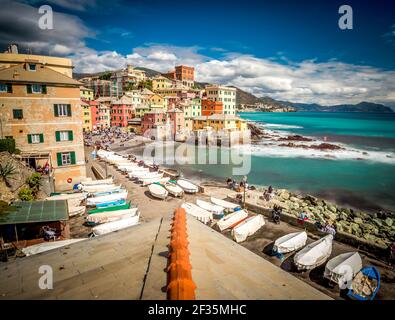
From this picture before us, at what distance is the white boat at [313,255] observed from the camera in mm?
12914

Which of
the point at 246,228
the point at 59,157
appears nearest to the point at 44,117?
the point at 59,157

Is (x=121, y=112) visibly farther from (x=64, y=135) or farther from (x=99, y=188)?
(x=99, y=188)

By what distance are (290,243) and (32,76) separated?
25.9 meters

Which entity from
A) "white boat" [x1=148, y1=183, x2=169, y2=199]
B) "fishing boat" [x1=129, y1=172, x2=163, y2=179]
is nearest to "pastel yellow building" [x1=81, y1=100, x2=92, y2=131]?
"fishing boat" [x1=129, y1=172, x2=163, y2=179]

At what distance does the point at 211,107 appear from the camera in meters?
96.2

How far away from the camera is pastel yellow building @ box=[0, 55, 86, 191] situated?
69.4 ft

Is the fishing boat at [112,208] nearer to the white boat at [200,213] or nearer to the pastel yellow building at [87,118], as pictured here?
the white boat at [200,213]

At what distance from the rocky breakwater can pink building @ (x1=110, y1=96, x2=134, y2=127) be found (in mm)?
73397

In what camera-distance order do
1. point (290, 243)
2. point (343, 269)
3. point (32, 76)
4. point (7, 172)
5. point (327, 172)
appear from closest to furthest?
point (343, 269) < point (290, 243) < point (7, 172) < point (32, 76) < point (327, 172)

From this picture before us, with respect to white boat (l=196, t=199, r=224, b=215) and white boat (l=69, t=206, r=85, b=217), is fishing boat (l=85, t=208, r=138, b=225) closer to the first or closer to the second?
white boat (l=69, t=206, r=85, b=217)

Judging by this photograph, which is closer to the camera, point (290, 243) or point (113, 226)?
point (290, 243)

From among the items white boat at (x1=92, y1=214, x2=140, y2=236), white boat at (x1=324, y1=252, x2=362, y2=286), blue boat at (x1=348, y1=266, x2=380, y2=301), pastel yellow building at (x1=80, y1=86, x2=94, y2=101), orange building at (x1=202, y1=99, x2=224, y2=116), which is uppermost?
pastel yellow building at (x1=80, y1=86, x2=94, y2=101)

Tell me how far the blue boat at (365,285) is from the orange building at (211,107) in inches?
3446
